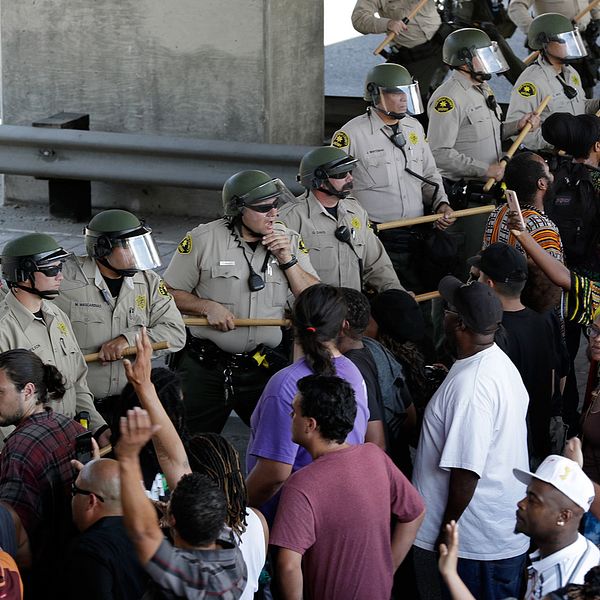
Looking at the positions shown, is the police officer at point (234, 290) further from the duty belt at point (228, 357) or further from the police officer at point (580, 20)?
the police officer at point (580, 20)

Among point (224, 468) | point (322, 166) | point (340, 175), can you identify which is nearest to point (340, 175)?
point (340, 175)

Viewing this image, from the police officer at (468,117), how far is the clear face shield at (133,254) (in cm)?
343

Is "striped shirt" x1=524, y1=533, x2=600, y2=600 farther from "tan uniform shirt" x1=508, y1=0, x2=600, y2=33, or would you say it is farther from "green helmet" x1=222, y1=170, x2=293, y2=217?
"tan uniform shirt" x1=508, y1=0, x2=600, y2=33

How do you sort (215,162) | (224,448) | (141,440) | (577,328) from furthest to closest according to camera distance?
(215,162) → (577,328) → (224,448) → (141,440)

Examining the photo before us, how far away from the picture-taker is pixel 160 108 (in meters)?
10.6

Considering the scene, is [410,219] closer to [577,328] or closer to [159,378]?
[577,328]

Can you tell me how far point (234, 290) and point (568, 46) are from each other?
450 centimetres

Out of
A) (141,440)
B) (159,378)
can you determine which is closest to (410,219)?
(159,378)

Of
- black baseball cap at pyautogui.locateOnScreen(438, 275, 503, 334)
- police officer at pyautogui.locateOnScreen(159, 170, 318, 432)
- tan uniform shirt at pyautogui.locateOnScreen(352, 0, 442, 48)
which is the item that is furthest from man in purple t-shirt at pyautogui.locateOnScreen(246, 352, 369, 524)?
tan uniform shirt at pyautogui.locateOnScreen(352, 0, 442, 48)

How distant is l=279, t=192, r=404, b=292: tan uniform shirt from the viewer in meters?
7.18

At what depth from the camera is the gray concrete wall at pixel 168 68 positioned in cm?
1025

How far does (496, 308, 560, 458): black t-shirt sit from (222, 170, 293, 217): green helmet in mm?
1511

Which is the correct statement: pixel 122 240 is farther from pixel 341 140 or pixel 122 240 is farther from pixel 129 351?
pixel 341 140

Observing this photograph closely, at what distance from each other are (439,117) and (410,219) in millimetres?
1300
